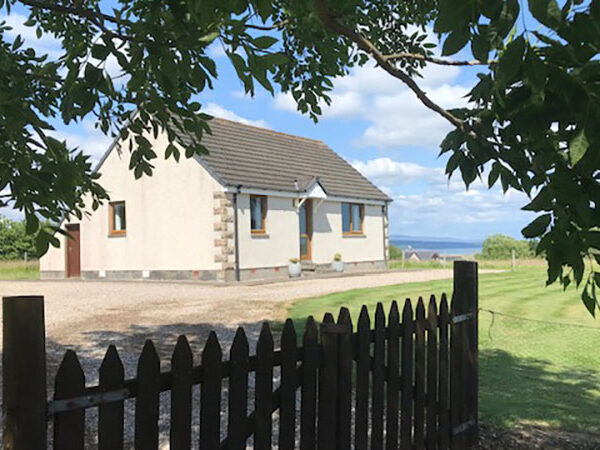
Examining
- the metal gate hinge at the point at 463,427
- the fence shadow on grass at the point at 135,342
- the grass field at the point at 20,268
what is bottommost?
the metal gate hinge at the point at 463,427

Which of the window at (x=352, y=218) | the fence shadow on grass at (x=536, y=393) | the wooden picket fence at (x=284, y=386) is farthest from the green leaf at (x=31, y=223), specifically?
the window at (x=352, y=218)

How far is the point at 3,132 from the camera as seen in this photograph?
15.1 ft

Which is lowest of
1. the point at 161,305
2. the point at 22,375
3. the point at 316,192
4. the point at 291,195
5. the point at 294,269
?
the point at 161,305

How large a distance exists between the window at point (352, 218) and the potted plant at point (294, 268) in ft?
15.2

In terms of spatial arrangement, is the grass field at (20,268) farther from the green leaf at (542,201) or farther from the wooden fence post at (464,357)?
the green leaf at (542,201)

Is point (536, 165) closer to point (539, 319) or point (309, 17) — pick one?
point (309, 17)

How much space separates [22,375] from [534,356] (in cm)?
800

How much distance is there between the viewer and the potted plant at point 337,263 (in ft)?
84.3

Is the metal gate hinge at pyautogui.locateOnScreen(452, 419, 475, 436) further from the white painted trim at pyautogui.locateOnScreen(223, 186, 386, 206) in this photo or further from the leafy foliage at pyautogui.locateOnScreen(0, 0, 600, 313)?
the white painted trim at pyautogui.locateOnScreen(223, 186, 386, 206)

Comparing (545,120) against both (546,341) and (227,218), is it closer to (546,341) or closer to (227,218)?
(546,341)

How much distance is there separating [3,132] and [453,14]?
3975 mm

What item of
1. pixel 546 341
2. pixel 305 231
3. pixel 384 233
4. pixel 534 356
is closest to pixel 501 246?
pixel 384 233

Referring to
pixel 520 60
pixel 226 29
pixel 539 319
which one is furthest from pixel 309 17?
pixel 539 319

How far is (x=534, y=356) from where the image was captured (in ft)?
28.2
